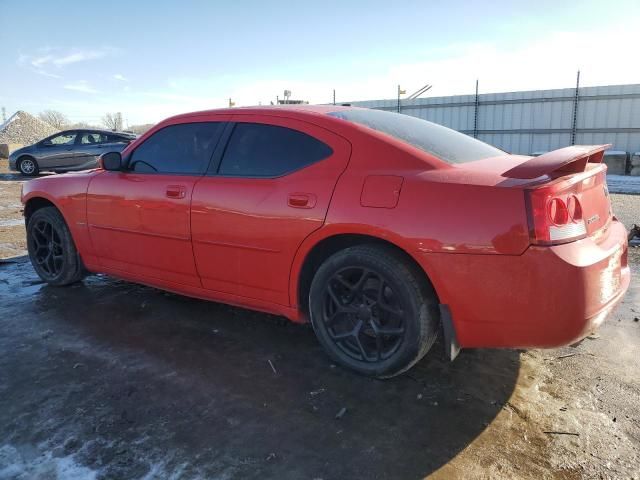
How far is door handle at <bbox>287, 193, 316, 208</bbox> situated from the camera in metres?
2.84

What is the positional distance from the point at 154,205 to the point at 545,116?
1723 cm

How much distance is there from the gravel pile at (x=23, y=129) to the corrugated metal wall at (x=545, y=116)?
25.9 meters

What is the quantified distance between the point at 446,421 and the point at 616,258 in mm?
1217

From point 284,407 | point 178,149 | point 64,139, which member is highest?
point 64,139

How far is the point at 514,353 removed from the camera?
317 centimetres

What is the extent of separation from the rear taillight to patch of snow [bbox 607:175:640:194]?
9937 millimetres

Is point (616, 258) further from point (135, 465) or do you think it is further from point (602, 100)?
point (602, 100)

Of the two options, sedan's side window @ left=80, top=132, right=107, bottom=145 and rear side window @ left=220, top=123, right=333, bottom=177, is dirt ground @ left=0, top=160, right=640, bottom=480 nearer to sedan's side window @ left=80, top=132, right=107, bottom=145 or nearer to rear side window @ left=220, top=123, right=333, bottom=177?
rear side window @ left=220, top=123, right=333, bottom=177

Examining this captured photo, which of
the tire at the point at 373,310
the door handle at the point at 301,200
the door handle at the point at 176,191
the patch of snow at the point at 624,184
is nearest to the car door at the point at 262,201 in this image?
the door handle at the point at 301,200

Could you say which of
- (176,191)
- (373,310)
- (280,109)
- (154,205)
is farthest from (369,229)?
(154,205)

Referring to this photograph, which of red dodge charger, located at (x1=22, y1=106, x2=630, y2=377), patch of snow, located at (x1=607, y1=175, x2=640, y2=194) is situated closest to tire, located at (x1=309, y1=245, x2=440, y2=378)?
red dodge charger, located at (x1=22, y1=106, x2=630, y2=377)

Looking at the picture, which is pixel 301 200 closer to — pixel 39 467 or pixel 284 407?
pixel 284 407

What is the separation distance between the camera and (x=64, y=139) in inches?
623

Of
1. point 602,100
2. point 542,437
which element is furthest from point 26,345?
point 602,100
